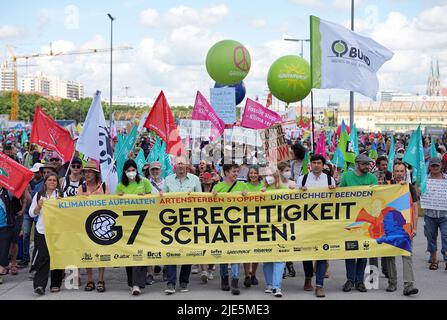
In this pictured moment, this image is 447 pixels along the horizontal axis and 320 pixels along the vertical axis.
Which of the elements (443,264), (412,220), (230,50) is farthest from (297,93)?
(412,220)

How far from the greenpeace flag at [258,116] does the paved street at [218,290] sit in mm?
5430

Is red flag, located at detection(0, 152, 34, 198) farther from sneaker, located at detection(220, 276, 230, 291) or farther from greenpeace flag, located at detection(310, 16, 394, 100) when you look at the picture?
greenpeace flag, located at detection(310, 16, 394, 100)

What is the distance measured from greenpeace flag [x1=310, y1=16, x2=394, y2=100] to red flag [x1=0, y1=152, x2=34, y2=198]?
4.58 m

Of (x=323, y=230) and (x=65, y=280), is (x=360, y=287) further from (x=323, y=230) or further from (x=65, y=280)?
(x=65, y=280)

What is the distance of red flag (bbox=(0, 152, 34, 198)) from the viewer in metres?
8.62

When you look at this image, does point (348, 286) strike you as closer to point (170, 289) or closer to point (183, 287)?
point (183, 287)

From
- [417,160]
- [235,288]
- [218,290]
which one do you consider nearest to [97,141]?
[218,290]

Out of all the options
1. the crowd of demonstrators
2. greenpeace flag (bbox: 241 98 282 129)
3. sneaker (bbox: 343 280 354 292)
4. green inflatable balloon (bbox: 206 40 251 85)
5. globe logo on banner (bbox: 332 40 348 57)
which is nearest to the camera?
the crowd of demonstrators

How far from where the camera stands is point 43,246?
805 cm

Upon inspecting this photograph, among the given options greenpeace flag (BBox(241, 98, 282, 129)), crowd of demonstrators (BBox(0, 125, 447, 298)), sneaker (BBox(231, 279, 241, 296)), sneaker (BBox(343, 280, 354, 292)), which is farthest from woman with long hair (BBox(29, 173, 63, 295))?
greenpeace flag (BBox(241, 98, 282, 129))

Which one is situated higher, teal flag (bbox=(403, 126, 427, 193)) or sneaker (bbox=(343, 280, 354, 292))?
teal flag (bbox=(403, 126, 427, 193))

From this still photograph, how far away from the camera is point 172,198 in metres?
8.05

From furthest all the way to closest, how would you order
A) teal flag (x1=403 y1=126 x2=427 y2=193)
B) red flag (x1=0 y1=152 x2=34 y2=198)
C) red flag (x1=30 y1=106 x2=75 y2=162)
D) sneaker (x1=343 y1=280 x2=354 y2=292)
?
1. red flag (x1=30 y1=106 x2=75 y2=162)
2. teal flag (x1=403 y1=126 x2=427 y2=193)
3. red flag (x1=0 y1=152 x2=34 y2=198)
4. sneaker (x1=343 y1=280 x2=354 y2=292)

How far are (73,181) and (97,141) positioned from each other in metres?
0.62
